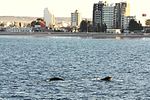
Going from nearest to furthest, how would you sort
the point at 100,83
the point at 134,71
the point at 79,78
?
1. the point at 100,83
2. the point at 79,78
3. the point at 134,71

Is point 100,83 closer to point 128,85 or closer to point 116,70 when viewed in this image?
point 128,85

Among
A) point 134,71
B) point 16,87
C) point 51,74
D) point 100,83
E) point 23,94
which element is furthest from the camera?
point 134,71

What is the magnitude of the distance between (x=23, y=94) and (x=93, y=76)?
67.4 ft

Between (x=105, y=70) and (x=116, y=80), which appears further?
(x=105, y=70)

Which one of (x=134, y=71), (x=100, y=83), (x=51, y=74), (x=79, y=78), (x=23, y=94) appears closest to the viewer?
(x=23, y=94)

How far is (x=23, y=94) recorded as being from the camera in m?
60.7

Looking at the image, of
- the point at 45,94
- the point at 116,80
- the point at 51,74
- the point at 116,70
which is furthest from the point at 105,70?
the point at 45,94

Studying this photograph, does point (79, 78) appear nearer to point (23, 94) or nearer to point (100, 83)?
point (100, 83)

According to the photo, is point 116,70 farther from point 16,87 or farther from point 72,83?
point 16,87

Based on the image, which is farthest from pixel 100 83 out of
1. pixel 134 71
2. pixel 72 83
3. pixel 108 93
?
pixel 134 71

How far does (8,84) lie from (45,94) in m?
9.28

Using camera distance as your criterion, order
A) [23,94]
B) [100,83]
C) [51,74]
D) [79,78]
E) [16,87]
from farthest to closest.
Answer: [51,74] < [79,78] < [100,83] < [16,87] < [23,94]

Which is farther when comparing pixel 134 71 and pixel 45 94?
pixel 134 71

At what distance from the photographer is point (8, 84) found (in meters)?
68.9
